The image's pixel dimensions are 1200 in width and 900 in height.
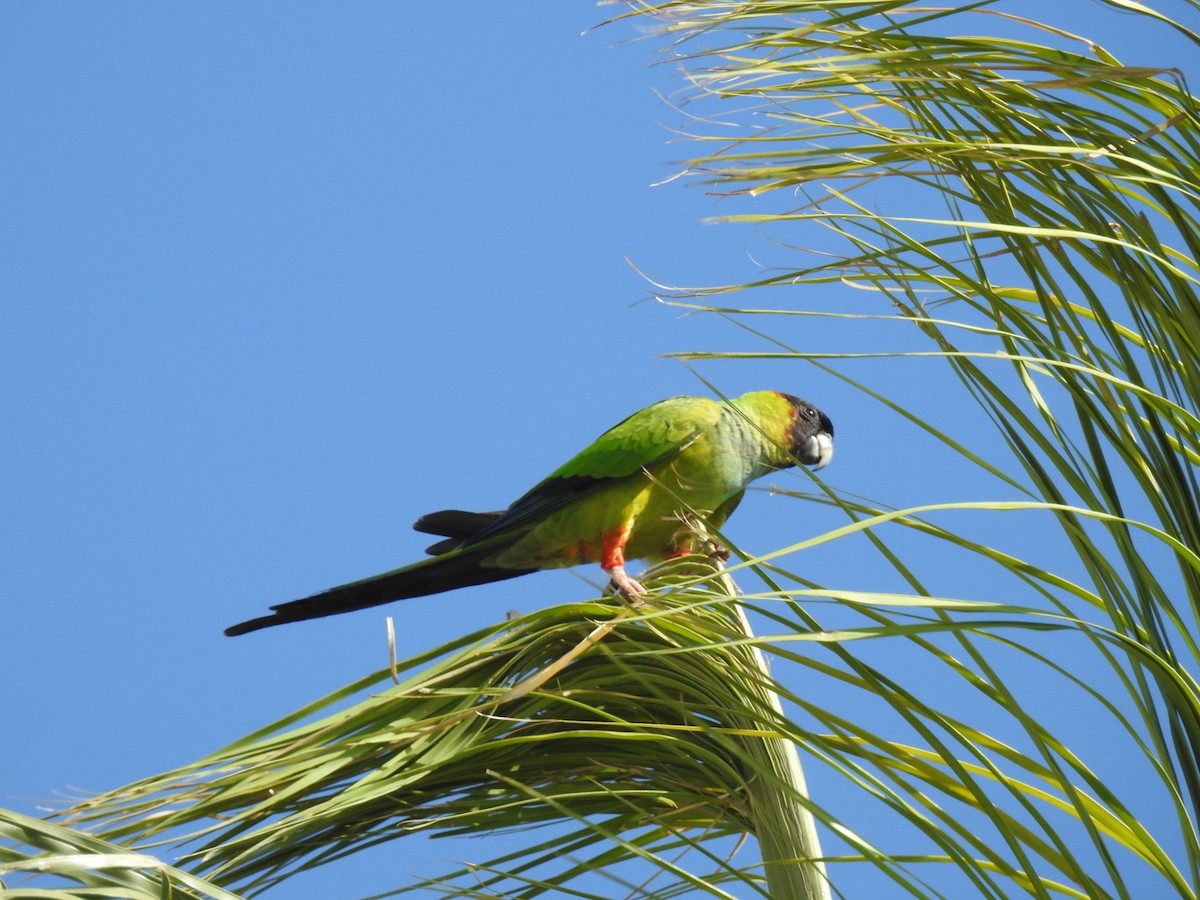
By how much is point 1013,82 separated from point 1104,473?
29cm

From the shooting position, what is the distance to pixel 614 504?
2.06m

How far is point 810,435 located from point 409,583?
1045 millimetres

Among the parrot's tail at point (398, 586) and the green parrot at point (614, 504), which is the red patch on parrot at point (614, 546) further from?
the parrot's tail at point (398, 586)

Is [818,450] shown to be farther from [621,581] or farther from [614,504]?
[621,581]

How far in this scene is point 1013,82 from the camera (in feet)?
2.60

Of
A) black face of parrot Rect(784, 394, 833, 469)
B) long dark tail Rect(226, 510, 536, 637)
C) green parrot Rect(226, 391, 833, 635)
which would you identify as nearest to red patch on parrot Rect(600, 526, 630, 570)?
green parrot Rect(226, 391, 833, 635)

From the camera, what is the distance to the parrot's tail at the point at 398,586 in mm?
1696

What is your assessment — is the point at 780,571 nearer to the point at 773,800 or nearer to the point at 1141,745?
the point at 1141,745

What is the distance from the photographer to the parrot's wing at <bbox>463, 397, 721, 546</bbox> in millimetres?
2070

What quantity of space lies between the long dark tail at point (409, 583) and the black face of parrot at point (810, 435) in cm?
72

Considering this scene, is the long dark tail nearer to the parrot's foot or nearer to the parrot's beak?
the parrot's foot

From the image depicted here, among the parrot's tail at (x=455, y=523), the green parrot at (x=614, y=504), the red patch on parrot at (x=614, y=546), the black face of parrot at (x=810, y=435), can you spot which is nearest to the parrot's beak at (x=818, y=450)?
the black face of parrot at (x=810, y=435)

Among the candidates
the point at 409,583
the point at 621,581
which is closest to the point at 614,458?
the point at 621,581

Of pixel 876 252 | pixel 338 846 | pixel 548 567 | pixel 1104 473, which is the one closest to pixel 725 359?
pixel 876 252
